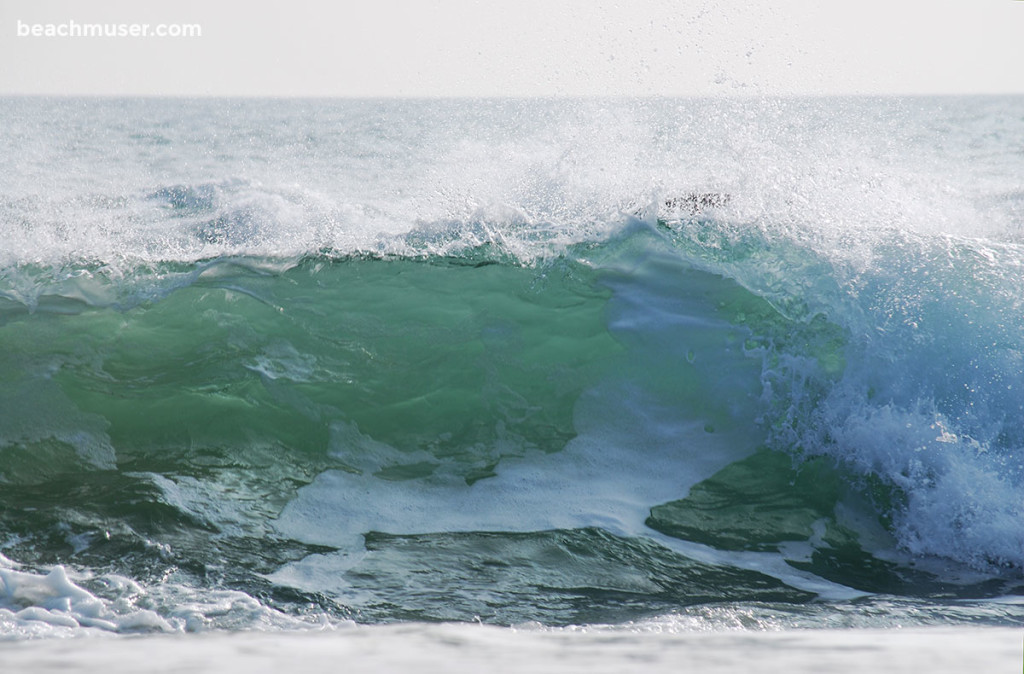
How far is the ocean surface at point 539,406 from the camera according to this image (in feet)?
8.36

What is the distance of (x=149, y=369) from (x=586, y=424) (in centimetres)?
227

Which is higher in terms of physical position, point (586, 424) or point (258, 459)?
point (586, 424)

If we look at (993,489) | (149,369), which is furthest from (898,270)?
Result: (149,369)

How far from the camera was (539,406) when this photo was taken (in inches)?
155

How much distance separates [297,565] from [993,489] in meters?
2.65

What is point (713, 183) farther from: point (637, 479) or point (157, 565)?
point (157, 565)

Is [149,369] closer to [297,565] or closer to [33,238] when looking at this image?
[33,238]

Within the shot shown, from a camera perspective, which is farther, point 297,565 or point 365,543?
point 365,543

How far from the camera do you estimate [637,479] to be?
3410mm

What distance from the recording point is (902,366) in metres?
3.65

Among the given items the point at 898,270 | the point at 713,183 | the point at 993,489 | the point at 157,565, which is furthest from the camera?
the point at 713,183

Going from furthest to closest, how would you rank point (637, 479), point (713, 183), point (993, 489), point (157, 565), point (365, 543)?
point (713, 183), point (637, 479), point (993, 489), point (365, 543), point (157, 565)

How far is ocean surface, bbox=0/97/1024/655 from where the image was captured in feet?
8.36

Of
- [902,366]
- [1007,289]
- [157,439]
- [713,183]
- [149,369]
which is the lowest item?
[157,439]
